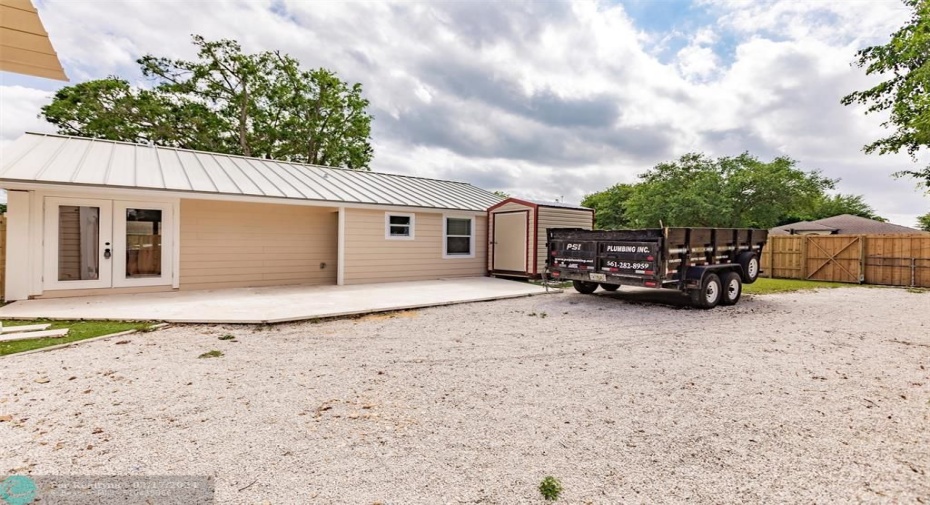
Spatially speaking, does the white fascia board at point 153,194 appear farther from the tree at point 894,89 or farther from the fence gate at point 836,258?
the tree at point 894,89

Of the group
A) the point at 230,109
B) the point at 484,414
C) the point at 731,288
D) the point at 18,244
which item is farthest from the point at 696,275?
the point at 230,109

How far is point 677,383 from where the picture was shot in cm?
419

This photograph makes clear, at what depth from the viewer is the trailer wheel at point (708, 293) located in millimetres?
8406

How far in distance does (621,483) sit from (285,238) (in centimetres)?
1100

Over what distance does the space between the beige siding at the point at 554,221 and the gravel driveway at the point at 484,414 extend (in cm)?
629

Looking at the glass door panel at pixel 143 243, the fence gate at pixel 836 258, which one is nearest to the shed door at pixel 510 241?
the glass door panel at pixel 143 243

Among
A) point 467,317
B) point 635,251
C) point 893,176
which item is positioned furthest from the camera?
point 893,176

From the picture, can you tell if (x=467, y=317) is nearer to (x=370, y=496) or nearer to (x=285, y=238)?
(x=370, y=496)

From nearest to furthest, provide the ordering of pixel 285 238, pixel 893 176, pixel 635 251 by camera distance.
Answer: pixel 635 251 → pixel 285 238 → pixel 893 176

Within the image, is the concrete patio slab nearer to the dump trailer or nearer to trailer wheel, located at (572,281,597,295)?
trailer wheel, located at (572,281,597,295)

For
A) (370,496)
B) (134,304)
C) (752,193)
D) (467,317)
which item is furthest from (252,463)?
(752,193)

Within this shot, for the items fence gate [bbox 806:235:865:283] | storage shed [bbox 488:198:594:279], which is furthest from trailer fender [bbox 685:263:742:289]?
fence gate [bbox 806:235:865:283]

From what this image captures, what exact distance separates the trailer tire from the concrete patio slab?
4740 millimetres

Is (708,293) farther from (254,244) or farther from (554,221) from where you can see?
(254,244)
